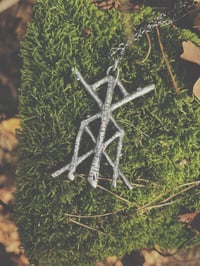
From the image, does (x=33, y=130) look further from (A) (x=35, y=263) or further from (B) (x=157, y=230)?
(B) (x=157, y=230)

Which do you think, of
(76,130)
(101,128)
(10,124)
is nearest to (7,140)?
(10,124)

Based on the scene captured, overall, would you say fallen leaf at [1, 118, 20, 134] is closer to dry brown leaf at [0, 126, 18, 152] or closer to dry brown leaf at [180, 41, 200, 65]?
dry brown leaf at [0, 126, 18, 152]

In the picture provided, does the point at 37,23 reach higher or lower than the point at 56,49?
higher

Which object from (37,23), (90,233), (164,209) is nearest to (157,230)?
(164,209)

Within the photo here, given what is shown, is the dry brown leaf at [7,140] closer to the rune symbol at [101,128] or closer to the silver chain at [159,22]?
the rune symbol at [101,128]

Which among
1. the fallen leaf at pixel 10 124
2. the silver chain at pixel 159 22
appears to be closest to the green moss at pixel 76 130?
the silver chain at pixel 159 22

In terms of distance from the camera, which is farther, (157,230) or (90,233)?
(157,230)

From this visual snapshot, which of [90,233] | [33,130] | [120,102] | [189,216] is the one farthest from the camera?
[189,216]
